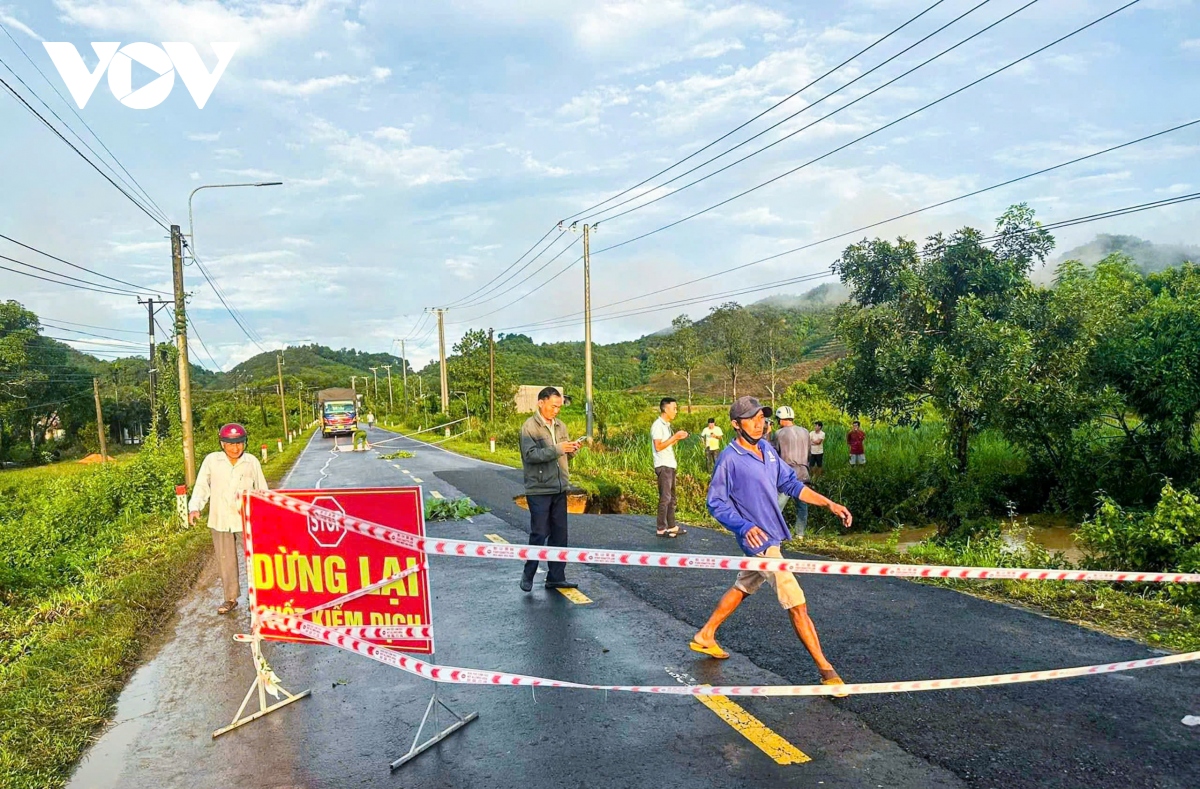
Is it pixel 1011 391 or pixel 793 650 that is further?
pixel 1011 391

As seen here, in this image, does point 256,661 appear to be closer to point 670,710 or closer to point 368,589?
point 368,589

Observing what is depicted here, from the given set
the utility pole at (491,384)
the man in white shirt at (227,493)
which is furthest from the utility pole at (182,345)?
the utility pole at (491,384)

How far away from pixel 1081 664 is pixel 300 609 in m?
4.96

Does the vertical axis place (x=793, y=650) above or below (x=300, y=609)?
below

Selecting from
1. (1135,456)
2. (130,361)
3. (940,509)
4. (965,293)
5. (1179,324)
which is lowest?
(940,509)

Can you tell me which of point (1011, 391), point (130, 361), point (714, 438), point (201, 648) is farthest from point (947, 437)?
point (130, 361)

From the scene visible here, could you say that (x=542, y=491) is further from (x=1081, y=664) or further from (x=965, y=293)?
(x=965, y=293)

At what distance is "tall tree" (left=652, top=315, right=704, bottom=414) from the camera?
70.6m

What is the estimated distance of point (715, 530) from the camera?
1151cm

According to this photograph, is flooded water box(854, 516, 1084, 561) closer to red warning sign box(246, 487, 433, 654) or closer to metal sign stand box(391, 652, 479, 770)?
metal sign stand box(391, 652, 479, 770)

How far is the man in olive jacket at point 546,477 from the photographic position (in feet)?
24.3

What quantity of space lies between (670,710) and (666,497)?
6.22 metres

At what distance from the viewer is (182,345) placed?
63.7ft

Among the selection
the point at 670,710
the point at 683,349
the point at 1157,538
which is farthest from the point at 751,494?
the point at 683,349
